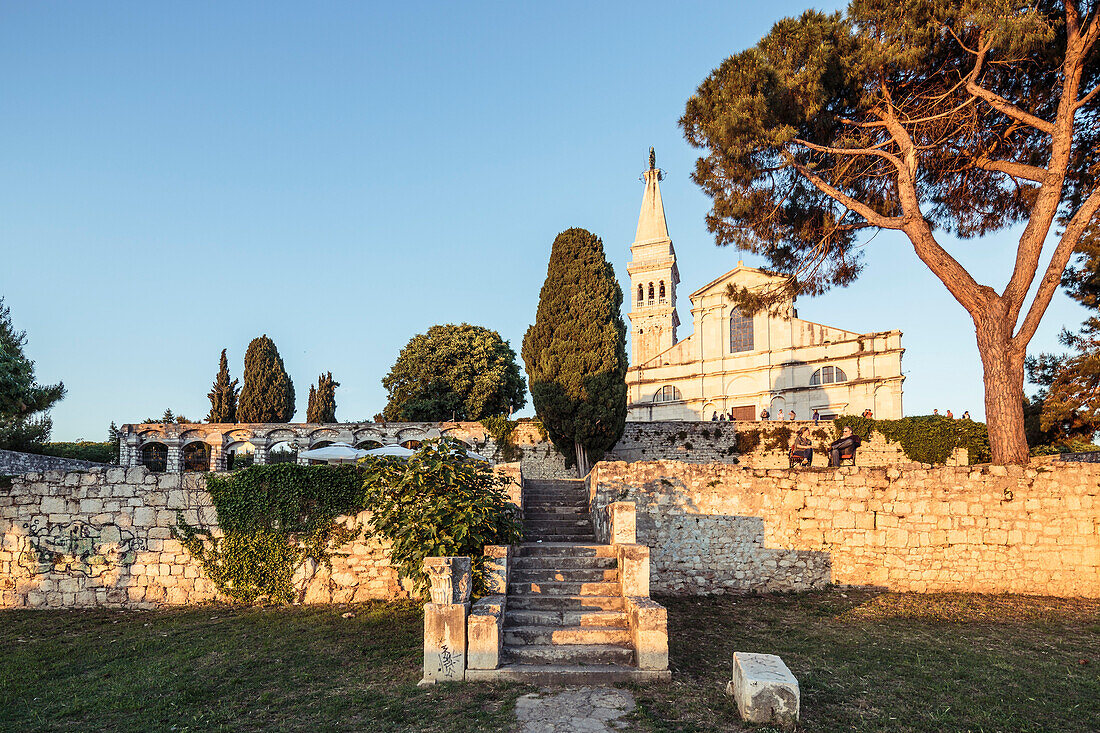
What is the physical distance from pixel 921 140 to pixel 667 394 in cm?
2554

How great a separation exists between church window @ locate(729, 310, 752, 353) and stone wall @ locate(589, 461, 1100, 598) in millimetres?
25851

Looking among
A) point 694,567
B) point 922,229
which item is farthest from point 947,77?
point 694,567

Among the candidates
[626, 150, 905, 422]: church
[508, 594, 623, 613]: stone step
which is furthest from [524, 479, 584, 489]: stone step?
[626, 150, 905, 422]: church

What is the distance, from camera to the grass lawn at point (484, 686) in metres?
4.88

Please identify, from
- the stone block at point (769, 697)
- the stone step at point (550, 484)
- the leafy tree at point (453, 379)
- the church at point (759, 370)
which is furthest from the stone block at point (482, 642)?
the church at point (759, 370)

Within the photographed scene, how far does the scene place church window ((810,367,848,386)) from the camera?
105 ft

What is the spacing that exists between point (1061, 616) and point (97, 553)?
1506cm

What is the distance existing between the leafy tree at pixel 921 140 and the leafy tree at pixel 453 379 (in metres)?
18.9

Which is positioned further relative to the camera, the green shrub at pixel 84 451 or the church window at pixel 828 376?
the church window at pixel 828 376

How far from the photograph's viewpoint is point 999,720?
4809mm

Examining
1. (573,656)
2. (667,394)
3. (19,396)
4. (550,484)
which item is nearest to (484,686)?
(573,656)

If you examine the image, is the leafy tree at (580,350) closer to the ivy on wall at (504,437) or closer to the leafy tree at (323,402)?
the ivy on wall at (504,437)

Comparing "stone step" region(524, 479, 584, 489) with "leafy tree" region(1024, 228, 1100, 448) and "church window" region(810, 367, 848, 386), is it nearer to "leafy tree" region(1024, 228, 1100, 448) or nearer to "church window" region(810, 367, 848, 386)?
"leafy tree" region(1024, 228, 1100, 448)

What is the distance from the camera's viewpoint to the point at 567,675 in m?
5.63
